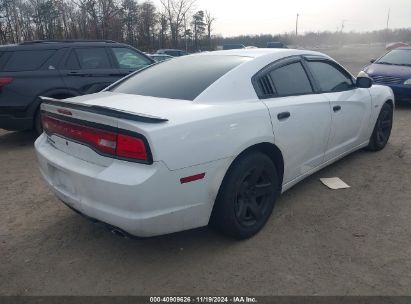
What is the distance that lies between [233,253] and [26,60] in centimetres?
507

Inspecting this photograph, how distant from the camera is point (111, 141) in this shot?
7.98 ft

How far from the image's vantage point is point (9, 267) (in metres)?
2.75

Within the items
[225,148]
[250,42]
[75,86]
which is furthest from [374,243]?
[250,42]

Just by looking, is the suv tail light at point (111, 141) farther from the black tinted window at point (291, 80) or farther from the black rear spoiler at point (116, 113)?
the black tinted window at point (291, 80)

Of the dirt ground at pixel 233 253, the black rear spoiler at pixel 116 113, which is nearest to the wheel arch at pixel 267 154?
the dirt ground at pixel 233 253

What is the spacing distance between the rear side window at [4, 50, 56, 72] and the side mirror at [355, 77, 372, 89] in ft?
16.3

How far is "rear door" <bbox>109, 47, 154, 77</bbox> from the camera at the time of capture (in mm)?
6941

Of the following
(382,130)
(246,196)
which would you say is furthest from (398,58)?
(246,196)

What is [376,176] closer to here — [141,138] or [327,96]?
[327,96]

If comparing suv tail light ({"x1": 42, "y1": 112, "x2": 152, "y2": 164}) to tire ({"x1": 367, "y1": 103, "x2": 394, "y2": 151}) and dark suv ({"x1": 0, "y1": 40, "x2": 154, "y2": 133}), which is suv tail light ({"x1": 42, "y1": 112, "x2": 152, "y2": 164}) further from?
tire ({"x1": 367, "y1": 103, "x2": 394, "y2": 151})

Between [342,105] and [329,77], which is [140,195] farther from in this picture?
[329,77]

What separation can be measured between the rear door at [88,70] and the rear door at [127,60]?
120mm

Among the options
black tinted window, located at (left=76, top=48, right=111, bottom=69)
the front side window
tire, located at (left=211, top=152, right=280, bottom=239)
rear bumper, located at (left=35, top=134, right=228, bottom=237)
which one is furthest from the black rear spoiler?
the front side window

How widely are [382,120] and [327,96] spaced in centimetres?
190
